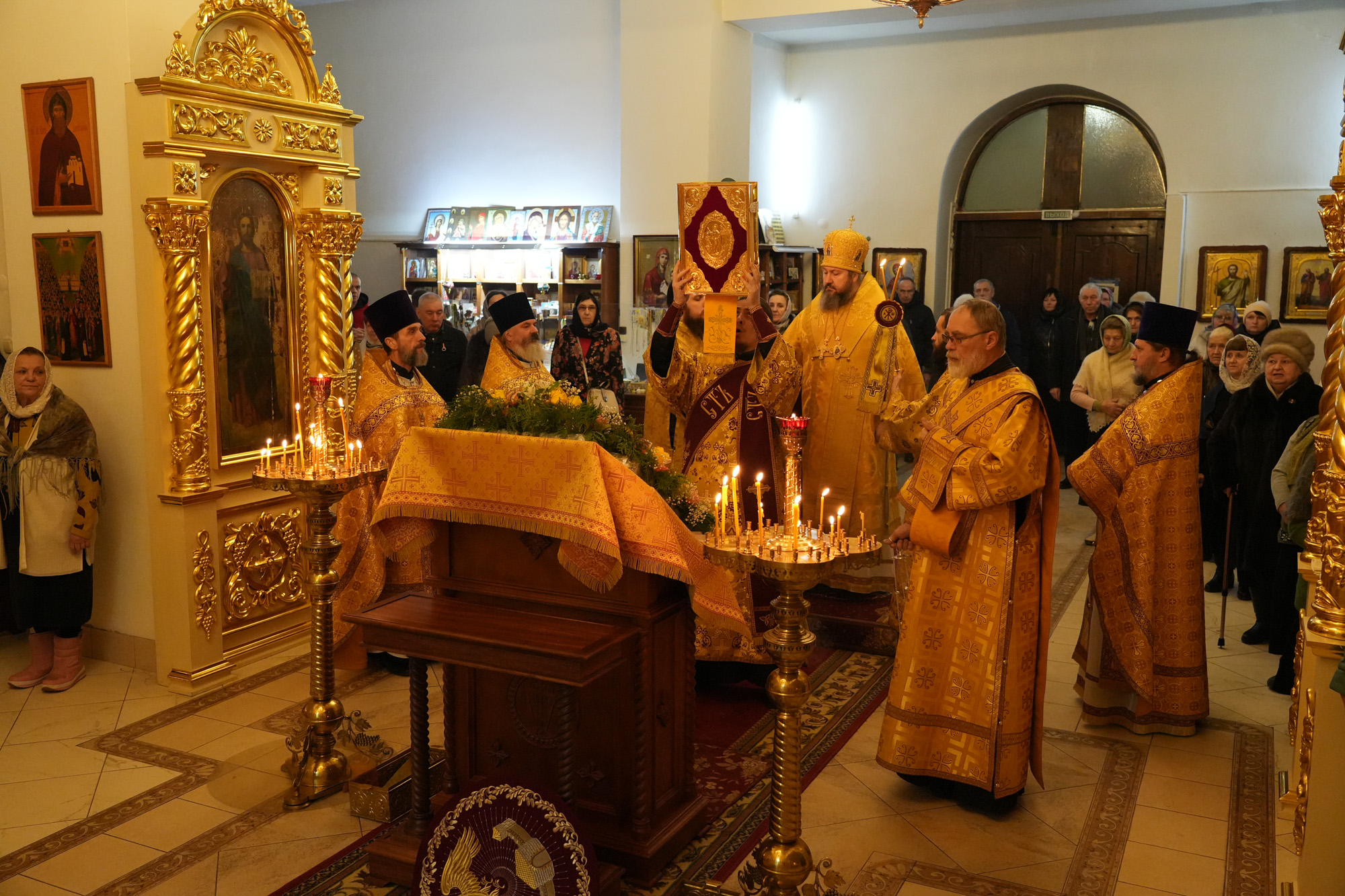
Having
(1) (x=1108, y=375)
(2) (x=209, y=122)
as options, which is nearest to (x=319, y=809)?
(2) (x=209, y=122)

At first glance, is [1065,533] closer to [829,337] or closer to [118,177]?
[829,337]

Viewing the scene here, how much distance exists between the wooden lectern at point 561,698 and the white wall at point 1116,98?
842 cm

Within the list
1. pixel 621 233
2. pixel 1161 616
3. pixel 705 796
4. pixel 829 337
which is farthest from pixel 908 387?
pixel 621 233

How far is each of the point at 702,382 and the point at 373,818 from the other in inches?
91.8

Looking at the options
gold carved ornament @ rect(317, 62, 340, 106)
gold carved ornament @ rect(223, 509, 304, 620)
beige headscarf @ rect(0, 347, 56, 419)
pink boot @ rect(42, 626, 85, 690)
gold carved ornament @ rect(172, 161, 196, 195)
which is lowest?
pink boot @ rect(42, 626, 85, 690)

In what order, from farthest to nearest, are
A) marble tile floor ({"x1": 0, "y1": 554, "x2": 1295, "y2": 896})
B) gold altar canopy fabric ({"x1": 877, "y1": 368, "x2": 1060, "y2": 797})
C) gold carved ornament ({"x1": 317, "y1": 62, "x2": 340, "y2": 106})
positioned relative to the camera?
gold carved ornament ({"x1": 317, "y1": 62, "x2": 340, "y2": 106}), gold altar canopy fabric ({"x1": 877, "y1": 368, "x2": 1060, "y2": 797}), marble tile floor ({"x1": 0, "y1": 554, "x2": 1295, "y2": 896})

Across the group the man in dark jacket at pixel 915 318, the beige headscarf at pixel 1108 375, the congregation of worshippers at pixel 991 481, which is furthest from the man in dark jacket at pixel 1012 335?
the congregation of worshippers at pixel 991 481

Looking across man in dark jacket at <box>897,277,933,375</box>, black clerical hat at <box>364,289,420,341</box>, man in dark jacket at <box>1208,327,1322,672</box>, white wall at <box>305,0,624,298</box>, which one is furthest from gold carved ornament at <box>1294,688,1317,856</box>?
white wall at <box>305,0,624,298</box>

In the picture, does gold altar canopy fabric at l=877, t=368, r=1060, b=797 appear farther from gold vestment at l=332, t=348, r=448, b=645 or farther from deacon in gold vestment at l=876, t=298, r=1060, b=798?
gold vestment at l=332, t=348, r=448, b=645

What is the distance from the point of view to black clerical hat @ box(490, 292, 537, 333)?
217 inches

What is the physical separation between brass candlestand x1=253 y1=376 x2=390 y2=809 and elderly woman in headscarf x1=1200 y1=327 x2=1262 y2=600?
14.9ft

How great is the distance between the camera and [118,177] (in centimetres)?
507

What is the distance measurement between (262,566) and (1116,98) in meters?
8.70

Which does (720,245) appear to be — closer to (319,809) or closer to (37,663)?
(319,809)
